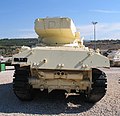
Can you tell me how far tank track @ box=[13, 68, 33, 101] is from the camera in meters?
9.96

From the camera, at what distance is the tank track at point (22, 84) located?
9961 millimetres

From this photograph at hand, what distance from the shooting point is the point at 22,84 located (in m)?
9.95

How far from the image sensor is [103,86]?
9.77 metres

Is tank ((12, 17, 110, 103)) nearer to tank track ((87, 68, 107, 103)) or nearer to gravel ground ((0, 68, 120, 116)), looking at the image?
tank track ((87, 68, 107, 103))

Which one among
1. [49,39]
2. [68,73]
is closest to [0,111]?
[68,73]

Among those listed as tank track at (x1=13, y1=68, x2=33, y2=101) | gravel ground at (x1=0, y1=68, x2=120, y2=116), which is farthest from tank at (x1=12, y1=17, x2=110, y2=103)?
gravel ground at (x1=0, y1=68, x2=120, y2=116)

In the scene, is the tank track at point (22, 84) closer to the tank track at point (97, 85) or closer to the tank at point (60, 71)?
the tank at point (60, 71)

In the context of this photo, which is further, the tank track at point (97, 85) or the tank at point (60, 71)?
the tank track at point (97, 85)

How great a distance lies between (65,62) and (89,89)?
46.9 inches

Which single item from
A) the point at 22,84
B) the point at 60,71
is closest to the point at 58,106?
the point at 60,71

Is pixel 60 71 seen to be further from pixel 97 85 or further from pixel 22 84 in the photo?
pixel 22 84

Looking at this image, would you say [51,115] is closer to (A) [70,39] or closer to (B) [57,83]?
(B) [57,83]

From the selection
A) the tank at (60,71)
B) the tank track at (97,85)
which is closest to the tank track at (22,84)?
the tank at (60,71)

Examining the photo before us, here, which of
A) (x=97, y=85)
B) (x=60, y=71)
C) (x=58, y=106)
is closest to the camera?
(x=60, y=71)
